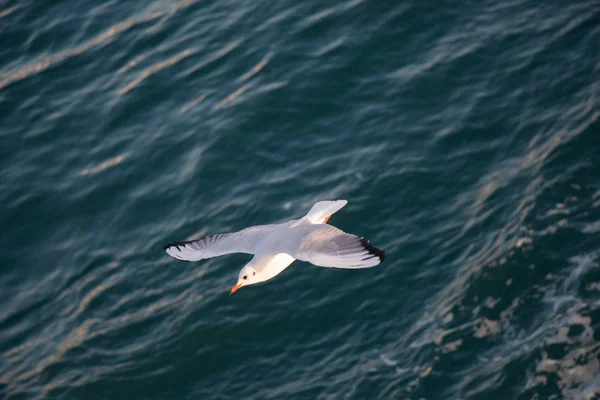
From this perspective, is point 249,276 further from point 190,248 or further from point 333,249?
point 333,249

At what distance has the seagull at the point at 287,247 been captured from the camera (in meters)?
8.37

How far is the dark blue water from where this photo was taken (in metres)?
10.1

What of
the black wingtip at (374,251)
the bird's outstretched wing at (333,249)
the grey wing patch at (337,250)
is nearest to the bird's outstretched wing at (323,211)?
the bird's outstretched wing at (333,249)

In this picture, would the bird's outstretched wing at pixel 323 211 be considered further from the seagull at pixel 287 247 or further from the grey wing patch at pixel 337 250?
the grey wing patch at pixel 337 250

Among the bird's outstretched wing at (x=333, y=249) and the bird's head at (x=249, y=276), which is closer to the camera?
the bird's outstretched wing at (x=333, y=249)

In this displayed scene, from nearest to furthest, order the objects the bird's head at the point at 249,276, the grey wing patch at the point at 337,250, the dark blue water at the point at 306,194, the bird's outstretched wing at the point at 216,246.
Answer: the grey wing patch at the point at 337,250, the bird's head at the point at 249,276, the bird's outstretched wing at the point at 216,246, the dark blue water at the point at 306,194

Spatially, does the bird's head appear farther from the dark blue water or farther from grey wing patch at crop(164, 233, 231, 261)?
the dark blue water

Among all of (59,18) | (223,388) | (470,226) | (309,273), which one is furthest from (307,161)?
(59,18)

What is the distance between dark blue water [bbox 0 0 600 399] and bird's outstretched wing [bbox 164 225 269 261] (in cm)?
124

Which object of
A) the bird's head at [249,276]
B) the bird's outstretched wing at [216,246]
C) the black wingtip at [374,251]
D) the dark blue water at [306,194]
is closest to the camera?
the black wingtip at [374,251]

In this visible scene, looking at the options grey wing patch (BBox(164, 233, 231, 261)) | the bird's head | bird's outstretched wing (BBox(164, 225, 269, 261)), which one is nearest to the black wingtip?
the bird's head

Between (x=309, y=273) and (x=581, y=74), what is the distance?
17.6 feet

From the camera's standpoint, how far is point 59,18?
639 inches

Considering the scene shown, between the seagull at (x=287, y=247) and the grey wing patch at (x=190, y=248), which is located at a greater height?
the grey wing patch at (x=190, y=248)
